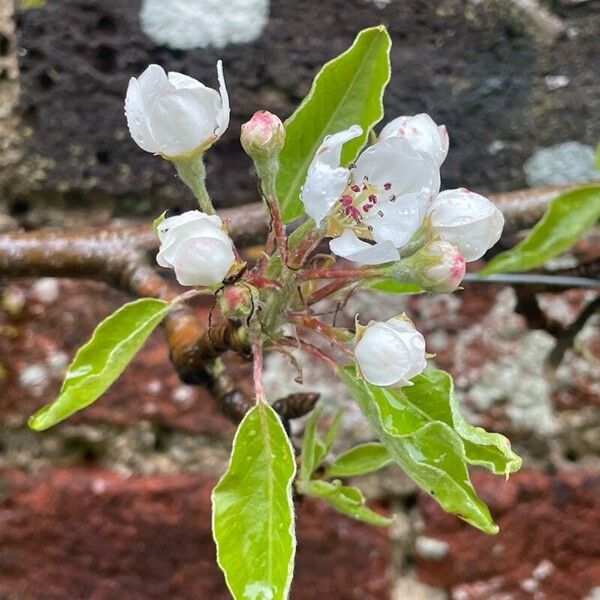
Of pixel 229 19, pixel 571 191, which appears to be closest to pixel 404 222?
pixel 571 191

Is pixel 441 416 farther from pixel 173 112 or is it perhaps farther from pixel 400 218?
pixel 173 112

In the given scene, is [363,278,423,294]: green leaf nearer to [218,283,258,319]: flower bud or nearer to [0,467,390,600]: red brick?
[218,283,258,319]: flower bud

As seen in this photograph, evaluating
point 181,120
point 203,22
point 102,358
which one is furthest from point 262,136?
point 203,22

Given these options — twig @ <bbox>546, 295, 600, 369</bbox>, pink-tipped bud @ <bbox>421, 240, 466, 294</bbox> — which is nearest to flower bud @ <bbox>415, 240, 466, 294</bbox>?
pink-tipped bud @ <bbox>421, 240, 466, 294</bbox>

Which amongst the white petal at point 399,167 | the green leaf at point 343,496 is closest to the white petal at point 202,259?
the white petal at point 399,167

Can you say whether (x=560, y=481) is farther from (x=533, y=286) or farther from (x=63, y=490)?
(x=63, y=490)

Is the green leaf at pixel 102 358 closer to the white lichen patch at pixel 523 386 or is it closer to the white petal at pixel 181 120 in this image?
the white petal at pixel 181 120
